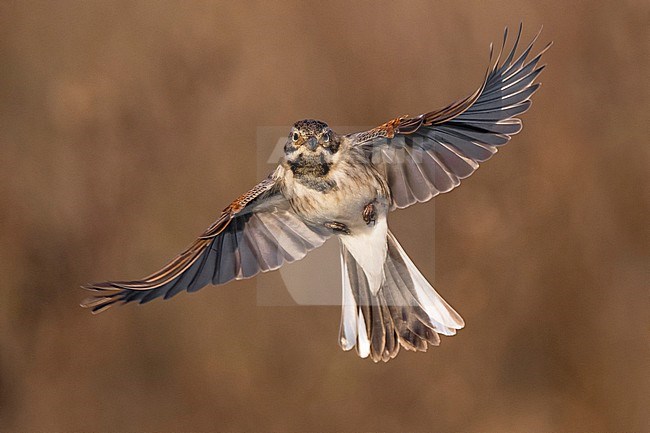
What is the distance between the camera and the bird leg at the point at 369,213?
1062 millimetres

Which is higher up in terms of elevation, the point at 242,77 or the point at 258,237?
the point at 242,77

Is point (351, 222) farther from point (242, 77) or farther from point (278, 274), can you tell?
point (242, 77)

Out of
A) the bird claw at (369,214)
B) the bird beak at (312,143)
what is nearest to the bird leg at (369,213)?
the bird claw at (369,214)

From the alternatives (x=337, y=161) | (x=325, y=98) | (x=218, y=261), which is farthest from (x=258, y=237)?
(x=325, y=98)

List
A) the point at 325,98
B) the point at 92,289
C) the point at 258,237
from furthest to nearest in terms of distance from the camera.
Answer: the point at 325,98 < the point at 258,237 < the point at 92,289

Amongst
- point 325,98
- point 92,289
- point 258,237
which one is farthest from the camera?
point 325,98

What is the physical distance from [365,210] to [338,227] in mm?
40

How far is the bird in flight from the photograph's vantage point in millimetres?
1007

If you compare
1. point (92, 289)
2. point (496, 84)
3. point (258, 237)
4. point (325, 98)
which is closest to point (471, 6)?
point (325, 98)

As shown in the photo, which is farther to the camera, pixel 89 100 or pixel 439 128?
pixel 89 100

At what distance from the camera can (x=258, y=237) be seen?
3.63 feet

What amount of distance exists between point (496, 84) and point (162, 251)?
0.59 meters

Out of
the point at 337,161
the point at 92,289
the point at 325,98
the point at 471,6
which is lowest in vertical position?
the point at 92,289

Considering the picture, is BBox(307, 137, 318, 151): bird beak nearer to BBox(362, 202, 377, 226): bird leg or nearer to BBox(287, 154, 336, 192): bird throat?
BBox(287, 154, 336, 192): bird throat
